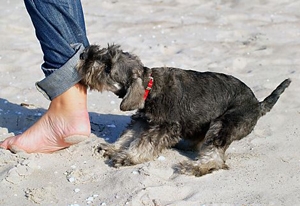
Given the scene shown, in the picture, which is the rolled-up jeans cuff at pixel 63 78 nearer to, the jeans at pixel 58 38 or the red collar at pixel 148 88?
the jeans at pixel 58 38

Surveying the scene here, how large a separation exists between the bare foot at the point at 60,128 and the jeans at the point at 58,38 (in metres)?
0.10

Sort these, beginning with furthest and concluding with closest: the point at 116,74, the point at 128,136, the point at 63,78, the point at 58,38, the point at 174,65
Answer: the point at 174,65, the point at 128,136, the point at 116,74, the point at 63,78, the point at 58,38

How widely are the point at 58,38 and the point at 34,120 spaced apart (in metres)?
1.30

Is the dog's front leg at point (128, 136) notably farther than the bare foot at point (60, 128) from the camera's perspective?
Yes

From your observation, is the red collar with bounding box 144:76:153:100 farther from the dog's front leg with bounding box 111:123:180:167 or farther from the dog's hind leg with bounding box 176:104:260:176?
the dog's hind leg with bounding box 176:104:260:176

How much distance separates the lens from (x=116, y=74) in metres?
5.06

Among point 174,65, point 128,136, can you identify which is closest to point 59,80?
point 128,136

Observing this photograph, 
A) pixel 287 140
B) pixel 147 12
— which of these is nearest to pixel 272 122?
pixel 287 140

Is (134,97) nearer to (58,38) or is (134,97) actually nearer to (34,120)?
(58,38)

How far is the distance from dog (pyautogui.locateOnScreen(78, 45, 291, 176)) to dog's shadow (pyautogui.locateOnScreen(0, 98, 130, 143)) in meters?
0.41

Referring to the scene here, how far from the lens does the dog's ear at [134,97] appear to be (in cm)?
494

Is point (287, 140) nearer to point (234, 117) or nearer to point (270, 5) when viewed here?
point (234, 117)

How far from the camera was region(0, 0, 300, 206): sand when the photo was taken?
447 centimetres

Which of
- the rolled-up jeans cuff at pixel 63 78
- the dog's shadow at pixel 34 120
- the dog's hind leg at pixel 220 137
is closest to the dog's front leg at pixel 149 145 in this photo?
the dog's hind leg at pixel 220 137
